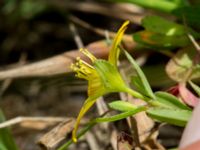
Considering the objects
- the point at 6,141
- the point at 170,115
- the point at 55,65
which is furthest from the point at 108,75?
the point at 55,65

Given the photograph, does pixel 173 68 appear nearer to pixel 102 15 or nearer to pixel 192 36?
pixel 192 36

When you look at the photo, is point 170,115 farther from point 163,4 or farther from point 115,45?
point 163,4

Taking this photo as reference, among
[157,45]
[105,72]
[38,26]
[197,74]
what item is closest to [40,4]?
[38,26]

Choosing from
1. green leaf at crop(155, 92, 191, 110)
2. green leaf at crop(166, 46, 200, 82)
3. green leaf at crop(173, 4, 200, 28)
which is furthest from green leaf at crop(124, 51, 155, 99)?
green leaf at crop(173, 4, 200, 28)

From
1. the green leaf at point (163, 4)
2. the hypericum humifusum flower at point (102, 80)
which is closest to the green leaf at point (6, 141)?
the hypericum humifusum flower at point (102, 80)

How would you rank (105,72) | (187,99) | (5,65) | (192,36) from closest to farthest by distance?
(105,72)
(187,99)
(192,36)
(5,65)
